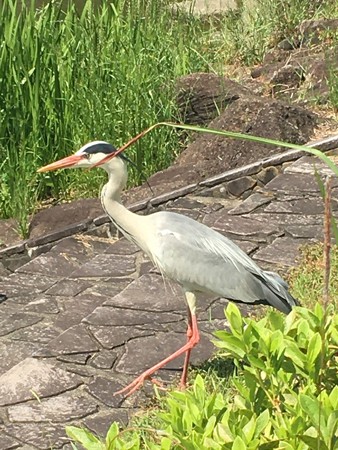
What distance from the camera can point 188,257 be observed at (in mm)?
4746

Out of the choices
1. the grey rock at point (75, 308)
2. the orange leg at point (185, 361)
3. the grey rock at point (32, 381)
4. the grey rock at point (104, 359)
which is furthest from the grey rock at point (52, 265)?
the orange leg at point (185, 361)

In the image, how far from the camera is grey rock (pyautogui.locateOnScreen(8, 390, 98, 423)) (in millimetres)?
4316

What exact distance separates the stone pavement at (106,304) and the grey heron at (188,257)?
0.78 ft

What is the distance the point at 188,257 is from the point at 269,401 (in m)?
2.03

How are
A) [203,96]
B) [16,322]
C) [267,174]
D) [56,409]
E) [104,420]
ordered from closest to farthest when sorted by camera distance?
[104,420], [56,409], [16,322], [267,174], [203,96]

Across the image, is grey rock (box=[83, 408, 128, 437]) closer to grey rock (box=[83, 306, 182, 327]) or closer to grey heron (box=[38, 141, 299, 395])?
grey heron (box=[38, 141, 299, 395])

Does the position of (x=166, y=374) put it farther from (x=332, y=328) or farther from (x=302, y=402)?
(x=302, y=402)

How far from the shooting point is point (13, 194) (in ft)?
26.3

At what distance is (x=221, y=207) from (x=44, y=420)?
3158 mm

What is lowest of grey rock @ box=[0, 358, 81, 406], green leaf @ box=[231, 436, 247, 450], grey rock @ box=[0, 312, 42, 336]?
grey rock @ box=[0, 312, 42, 336]

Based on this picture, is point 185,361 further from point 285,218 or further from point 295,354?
point 285,218

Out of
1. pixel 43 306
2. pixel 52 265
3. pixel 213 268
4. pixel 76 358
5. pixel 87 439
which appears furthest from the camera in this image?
pixel 52 265

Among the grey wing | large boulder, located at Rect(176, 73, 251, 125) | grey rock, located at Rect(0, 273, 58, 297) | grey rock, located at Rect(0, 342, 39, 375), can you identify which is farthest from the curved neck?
large boulder, located at Rect(176, 73, 251, 125)

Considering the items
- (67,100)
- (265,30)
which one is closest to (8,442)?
(67,100)
